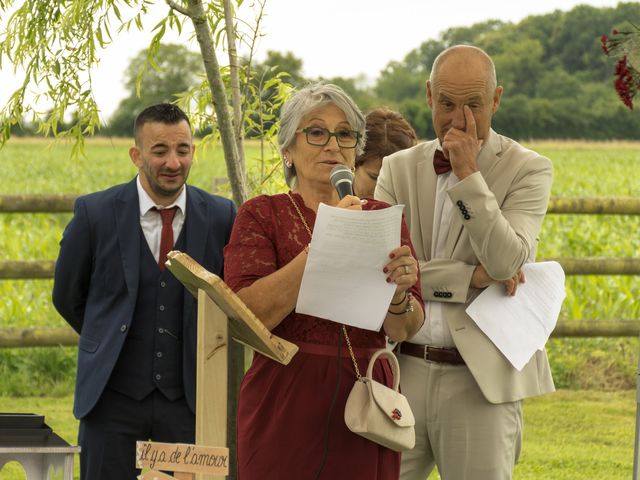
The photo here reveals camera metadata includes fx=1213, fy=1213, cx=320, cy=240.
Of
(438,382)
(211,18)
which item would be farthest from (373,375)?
(211,18)

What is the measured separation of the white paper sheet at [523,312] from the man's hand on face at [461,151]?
415 millimetres

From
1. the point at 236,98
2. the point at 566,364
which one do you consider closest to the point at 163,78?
the point at 566,364

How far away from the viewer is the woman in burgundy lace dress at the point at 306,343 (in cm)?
335

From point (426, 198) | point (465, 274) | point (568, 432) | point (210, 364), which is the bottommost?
Result: point (568, 432)

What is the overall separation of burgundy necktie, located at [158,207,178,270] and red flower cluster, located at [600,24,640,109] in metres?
1.65

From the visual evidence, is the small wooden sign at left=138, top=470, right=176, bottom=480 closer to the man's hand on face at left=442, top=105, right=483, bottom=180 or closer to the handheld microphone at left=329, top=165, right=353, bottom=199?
the handheld microphone at left=329, top=165, right=353, bottom=199

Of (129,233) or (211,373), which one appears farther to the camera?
(129,233)

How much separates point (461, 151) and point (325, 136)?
482 mm

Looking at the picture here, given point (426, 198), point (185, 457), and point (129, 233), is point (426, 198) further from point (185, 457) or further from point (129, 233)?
point (185, 457)

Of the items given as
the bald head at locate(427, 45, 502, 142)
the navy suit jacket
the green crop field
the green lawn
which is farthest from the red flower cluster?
the green lawn

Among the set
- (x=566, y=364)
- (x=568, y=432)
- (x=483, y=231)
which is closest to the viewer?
(x=483, y=231)

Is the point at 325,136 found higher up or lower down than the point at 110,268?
higher up

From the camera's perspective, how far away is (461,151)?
3.67m

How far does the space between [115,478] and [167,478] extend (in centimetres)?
158
